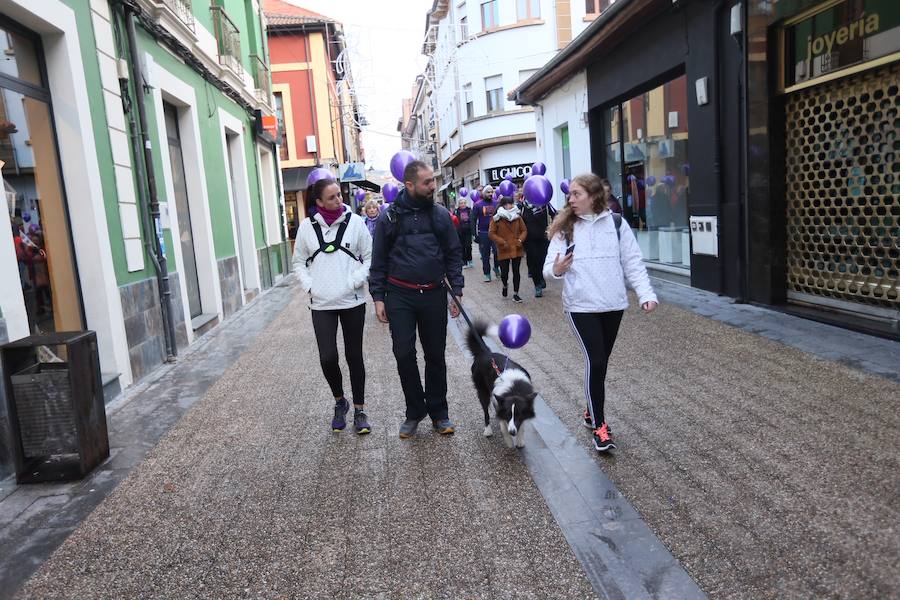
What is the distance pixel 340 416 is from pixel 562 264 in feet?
6.64

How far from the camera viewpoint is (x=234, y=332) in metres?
9.74

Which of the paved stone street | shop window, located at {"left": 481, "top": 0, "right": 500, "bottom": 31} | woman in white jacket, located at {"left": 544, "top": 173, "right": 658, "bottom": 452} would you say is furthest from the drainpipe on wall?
shop window, located at {"left": 481, "top": 0, "right": 500, "bottom": 31}

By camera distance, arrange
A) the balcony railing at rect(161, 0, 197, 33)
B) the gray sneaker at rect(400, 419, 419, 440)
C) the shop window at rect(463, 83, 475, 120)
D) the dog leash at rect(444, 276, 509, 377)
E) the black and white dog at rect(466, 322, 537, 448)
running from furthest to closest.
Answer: the shop window at rect(463, 83, 475, 120) < the balcony railing at rect(161, 0, 197, 33) < the gray sneaker at rect(400, 419, 419, 440) < the dog leash at rect(444, 276, 509, 377) < the black and white dog at rect(466, 322, 537, 448)

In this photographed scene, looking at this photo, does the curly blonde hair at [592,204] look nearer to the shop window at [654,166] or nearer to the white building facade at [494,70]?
the shop window at [654,166]

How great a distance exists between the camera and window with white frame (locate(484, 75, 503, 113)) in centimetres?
2767

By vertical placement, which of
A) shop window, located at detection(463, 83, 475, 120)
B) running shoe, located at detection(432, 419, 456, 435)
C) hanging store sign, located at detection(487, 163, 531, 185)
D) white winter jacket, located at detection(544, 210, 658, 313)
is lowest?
running shoe, located at detection(432, 419, 456, 435)

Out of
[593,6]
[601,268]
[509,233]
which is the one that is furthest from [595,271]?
[593,6]

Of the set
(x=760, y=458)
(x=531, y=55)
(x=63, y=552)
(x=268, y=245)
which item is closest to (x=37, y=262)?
(x=63, y=552)

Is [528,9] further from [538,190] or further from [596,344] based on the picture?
[596,344]

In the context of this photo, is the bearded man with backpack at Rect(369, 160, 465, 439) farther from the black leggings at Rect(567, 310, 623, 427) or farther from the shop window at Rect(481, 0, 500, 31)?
the shop window at Rect(481, 0, 500, 31)

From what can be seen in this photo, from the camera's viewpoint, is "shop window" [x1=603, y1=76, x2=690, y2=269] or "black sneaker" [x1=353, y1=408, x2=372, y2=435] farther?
"shop window" [x1=603, y1=76, x2=690, y2=269]

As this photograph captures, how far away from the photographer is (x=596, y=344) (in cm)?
423

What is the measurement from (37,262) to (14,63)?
5.54ft

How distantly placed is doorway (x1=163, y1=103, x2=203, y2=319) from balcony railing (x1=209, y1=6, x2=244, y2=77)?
116 inches
